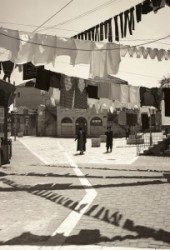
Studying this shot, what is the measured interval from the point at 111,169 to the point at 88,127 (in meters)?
39.1

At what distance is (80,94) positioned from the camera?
636 inches

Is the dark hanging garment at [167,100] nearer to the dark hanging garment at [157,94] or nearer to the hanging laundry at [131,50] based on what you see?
the dark hanging garment at [157,94]

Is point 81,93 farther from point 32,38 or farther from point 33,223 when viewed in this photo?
point 33,223

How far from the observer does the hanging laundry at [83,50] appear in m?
13.6

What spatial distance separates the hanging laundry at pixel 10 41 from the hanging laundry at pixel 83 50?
242 cm

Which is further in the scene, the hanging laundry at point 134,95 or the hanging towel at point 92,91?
the hanging laundry at point 134,95

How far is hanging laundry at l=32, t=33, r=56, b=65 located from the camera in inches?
513

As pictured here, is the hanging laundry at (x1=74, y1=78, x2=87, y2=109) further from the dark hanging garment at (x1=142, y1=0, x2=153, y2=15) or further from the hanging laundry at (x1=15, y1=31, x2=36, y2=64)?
the dark hanging garment at (x1=142, y1=0, x2=153, y2=15)

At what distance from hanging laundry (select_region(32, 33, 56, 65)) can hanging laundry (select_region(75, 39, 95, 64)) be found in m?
1.01

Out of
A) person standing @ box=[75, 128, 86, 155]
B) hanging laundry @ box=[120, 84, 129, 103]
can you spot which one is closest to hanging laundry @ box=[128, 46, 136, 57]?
hanging laundry @ box=[120, 84, 129, 103]

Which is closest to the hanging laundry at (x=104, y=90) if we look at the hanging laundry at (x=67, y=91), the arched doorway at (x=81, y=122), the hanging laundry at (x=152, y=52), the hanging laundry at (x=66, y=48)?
the hanging laundry at (x=67, y=91)

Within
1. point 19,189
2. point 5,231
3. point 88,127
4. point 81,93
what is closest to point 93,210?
point 5,231

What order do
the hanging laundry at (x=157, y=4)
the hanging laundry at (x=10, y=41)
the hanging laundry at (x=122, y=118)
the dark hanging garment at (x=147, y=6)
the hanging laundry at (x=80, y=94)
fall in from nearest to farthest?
1. the hanging laundry at (x=157, y=4)
2. the dark hanging garment at (x=147, y=6)
3. the hanging laundry at (x=10, y=41)
4. the hanging laundry at (x=80, y=94)
5. the hanging laundry at (x=122, y=118)

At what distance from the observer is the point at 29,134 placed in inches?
2320
